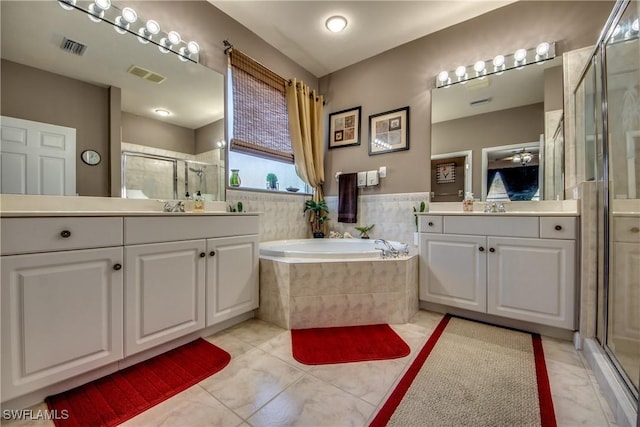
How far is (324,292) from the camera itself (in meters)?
1.94

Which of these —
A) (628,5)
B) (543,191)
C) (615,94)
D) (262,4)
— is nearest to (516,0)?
(628,5)

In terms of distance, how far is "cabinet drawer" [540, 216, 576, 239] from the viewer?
1.68 m

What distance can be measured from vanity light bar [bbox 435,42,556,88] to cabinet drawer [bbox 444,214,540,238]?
1.41 meters

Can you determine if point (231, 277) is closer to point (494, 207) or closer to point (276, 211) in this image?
point (276, 211)

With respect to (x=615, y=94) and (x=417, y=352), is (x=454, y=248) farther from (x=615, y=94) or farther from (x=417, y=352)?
(x=615, y=94)

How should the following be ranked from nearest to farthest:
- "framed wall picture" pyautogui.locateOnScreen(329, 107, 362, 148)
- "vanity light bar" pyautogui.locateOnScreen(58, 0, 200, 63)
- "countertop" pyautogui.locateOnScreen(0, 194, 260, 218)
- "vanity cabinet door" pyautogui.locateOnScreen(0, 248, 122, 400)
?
1. "vanity cabinet door" pyautogui.locateOnScreen(0, 248, 122, 400)
2. "countertop" pyautogui.locateOnScreen(0, 194, 260, 218)
3. "vanity light bar" pyautogui.locateOnScreen(58, 0, 200, 63)
4. "framed wall picture" pyautogui.locateOnScreen(329, 107, 362, 148)

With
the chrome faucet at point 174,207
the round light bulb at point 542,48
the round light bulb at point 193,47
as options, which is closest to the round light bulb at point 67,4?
the round light bulb at point 193,47

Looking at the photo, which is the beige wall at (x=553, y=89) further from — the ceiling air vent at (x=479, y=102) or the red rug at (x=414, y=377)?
the red rug at (x=414, y=377)

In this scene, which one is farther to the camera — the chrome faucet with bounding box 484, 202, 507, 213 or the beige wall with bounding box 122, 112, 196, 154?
the chrome faucet with bounding box 484, 202, 507, 213

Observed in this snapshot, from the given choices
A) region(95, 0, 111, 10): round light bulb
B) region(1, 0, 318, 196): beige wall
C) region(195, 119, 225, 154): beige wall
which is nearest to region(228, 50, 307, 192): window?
region(195, 119, 225, 154): beige wall

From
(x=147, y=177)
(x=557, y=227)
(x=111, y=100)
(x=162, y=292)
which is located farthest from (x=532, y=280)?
(x=111, y=100)

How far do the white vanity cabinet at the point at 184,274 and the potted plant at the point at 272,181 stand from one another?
0.92 m

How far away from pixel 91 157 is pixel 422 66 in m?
2.98

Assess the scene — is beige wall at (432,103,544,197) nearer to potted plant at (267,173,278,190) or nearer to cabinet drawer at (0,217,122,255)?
potted plant at (267,173,278,190)
